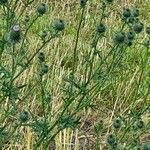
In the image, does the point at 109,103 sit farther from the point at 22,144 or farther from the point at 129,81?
the point at 22,144

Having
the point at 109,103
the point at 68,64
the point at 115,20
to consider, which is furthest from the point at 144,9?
the point at 109,103

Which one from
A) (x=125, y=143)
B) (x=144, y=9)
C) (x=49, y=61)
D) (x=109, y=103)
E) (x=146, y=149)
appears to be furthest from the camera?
(x=144, y=9)

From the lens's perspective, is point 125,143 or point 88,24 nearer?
point 125,143

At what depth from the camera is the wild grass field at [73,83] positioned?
2.20 m

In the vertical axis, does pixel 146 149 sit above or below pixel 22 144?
above

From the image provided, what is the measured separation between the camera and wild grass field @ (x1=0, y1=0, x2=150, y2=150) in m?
2.20

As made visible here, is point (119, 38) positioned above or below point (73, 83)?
above

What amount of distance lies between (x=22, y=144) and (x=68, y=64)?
3.63 ft

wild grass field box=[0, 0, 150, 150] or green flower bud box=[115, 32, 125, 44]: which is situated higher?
green flower bud box=[115, 32, 125, 44]

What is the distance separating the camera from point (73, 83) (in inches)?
87.1

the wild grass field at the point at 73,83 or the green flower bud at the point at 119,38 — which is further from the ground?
the green flower bud at the point at 119,38

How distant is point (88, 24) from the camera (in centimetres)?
453

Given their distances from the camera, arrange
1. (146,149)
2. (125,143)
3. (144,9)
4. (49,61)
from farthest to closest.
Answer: (144,9)
(49,61)
(125,143)
(146,149)

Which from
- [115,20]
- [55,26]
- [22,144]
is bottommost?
[22,144]
